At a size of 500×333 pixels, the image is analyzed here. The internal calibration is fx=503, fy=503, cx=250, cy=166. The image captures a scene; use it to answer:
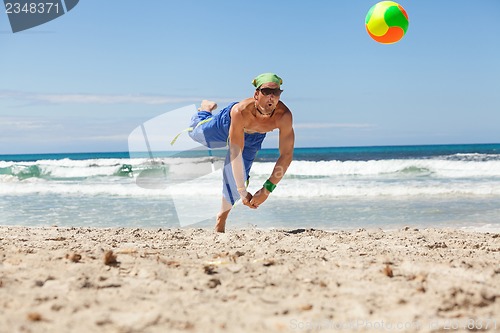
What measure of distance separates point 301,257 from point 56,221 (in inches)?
206

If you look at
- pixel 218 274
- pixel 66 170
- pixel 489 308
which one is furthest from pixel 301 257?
pixel 66 170

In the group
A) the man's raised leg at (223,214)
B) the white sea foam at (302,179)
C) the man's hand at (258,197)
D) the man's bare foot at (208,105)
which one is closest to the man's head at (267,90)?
the man's hand at (258,197)

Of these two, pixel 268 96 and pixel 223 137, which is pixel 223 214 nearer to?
pixel 223 137

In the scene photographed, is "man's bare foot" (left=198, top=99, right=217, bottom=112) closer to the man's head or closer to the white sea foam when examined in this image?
the man's head

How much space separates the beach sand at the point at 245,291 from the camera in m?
2.26

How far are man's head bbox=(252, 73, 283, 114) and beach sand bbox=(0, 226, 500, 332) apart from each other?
Answer: 1.41 metres

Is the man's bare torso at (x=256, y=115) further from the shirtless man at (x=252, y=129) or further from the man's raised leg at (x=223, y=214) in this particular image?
the man's raised leg at (x=223, y=214)

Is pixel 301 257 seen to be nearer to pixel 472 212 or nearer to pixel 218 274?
pixel 218 274

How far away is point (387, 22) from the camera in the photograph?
5.84 metres

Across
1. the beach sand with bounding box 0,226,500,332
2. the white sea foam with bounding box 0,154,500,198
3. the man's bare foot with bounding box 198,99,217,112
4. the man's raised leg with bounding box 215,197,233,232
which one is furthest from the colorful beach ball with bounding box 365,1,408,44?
the white sea foam with bounding box 0,154,500,198

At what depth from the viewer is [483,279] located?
9.64 feet

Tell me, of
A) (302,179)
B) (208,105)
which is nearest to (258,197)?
(208,105)

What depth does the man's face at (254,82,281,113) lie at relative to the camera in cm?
466

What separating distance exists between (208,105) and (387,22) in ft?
7.55
